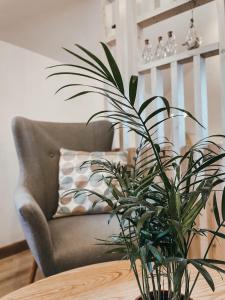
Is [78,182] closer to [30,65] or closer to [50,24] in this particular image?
[30,65]

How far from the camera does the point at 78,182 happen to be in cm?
167

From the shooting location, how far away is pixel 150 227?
52cm

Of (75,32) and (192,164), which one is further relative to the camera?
(75,32)

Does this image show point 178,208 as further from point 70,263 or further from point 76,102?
point 76,102

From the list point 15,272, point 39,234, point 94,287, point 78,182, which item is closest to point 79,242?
point 39,234

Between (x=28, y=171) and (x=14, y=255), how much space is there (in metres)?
0.91

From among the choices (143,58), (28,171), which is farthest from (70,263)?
(143,58)

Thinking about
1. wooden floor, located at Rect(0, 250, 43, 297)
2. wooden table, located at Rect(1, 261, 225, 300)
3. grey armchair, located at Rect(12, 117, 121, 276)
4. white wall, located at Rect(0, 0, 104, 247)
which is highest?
white wall, located at Rect(0, 0, 104, 247)

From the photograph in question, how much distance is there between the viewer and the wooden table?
78cm

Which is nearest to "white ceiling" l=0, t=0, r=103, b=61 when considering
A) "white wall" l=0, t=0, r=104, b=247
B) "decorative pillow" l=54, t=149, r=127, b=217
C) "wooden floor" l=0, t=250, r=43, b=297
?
"white wall" l=0, t=0, r=104, b=247

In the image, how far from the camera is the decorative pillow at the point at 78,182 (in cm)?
160

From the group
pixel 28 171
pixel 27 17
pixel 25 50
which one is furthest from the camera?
pixel 25 50

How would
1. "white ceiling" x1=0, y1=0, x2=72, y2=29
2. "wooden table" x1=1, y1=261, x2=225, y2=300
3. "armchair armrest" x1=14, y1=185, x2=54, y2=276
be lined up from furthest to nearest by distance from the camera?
1. "white ceiling" x1=0, y1=0, x2=72, y2=29
2. "armchair armrest" x1=14, y1=185, x2=54, y2=276
3. "wooden table" x1=1, y1=261, x2=225, y2=300

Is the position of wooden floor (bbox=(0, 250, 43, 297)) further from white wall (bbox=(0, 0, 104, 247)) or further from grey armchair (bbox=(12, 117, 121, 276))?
grey armchair (bbox=(12, 117, 121, 276))
